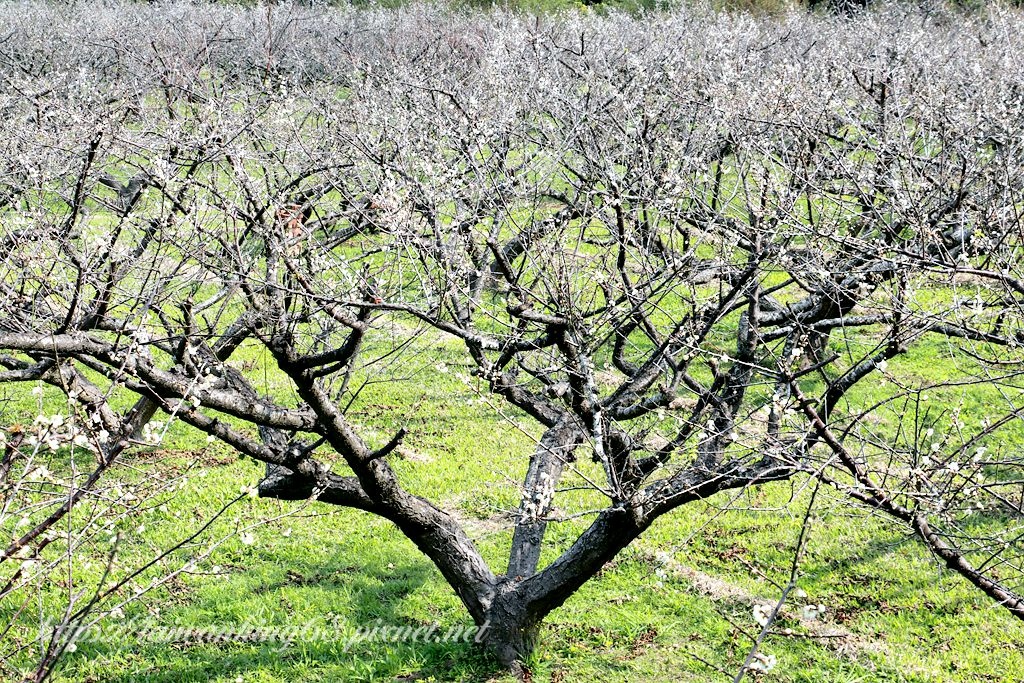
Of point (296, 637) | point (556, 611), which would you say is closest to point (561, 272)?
point (556, 611)

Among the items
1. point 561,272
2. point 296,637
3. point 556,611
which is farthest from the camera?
point 556,611

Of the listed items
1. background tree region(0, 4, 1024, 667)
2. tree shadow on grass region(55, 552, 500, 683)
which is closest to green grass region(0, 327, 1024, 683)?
tree shadow on grass region(55, 552, 500, 683)

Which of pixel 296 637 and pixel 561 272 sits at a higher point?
pixel 561 272

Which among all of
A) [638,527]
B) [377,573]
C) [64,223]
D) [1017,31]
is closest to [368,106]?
[64,223]

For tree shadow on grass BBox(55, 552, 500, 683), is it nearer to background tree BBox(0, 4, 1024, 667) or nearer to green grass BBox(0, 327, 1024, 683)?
green grass BBox(0, 327, 1024, 683)

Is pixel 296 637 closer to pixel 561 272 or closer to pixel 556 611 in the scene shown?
pixel 556 611

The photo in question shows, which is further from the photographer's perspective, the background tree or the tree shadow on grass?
the tree shadow on grass

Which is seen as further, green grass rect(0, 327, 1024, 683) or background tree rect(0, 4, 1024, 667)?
green grass rect(0, 327, 1024, 683)

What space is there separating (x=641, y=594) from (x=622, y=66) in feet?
31.9

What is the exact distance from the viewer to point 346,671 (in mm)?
6258

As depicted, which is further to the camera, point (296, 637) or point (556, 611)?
point (556, 611)

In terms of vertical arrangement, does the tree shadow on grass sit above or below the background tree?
below

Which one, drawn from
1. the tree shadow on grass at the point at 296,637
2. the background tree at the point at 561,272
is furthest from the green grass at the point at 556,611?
the background tree at the point at 561,272

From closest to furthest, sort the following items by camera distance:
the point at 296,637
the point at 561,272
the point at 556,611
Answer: the point at 561,272
the point at 296,637
the point at 556,611
